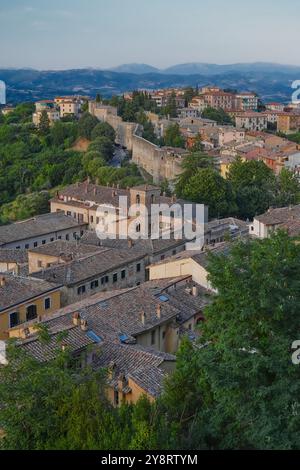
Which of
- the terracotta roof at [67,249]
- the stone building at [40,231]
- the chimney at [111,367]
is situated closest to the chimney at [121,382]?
the chimney at [111,367]

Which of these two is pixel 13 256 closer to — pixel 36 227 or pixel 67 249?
pixel 67 249

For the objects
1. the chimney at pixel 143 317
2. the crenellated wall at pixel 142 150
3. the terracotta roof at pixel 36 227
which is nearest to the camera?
the chimney at pixel 143 317

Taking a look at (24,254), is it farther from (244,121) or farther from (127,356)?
(244,121)

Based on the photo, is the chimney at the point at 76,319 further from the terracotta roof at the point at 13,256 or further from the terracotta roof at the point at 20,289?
the terracotta roof at the point at 13,256

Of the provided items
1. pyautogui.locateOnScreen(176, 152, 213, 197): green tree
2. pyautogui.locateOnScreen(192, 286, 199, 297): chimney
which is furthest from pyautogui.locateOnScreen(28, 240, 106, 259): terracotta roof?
pyautogui.locateOnScreen(176, 152, 213, 197): green tree

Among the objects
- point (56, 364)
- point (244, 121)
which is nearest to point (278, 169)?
point (244, 121)
